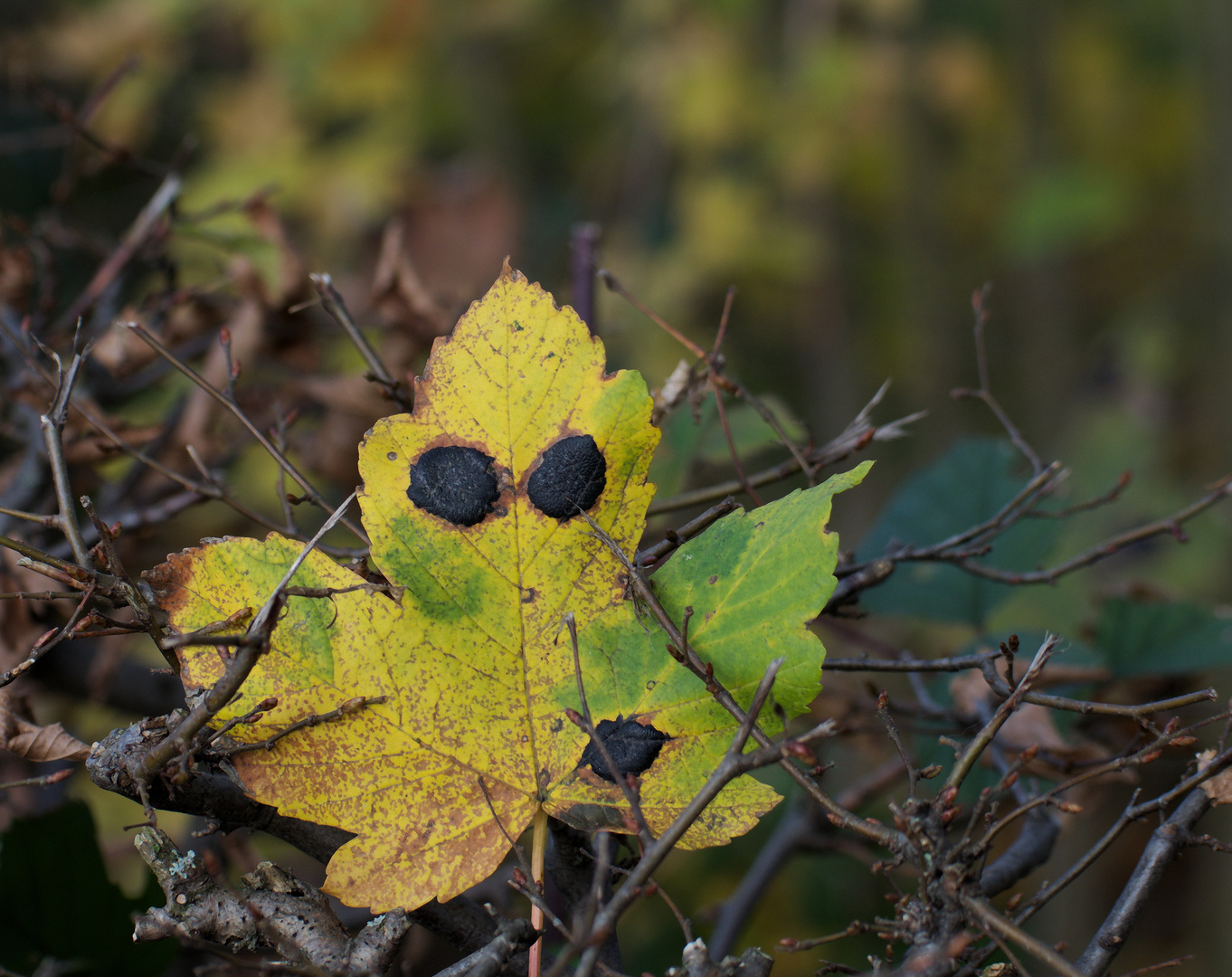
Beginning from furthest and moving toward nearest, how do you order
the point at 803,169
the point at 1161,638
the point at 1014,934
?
the point at 803,169
the point at 1161,638
the point at 1014,934

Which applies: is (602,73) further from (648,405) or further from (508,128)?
(648,405)

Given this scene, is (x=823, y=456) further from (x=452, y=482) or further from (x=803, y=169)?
(x=803, y=169)

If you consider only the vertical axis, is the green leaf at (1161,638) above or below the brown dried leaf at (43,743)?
below

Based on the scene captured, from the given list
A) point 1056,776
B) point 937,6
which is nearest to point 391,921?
point 1056,776

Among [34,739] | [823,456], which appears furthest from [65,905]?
[823,456]

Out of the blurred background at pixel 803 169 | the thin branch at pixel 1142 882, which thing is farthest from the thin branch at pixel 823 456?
the blurred background at pixel 803 169

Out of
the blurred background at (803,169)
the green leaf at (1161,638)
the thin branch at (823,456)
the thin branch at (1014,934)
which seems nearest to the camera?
the thin branch at (1014,934)

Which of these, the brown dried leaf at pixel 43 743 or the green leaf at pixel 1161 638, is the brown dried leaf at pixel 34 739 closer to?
the brown dried leaf at pixel 43 743

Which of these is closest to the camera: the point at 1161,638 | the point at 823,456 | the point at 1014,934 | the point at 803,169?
the point at 1014,934

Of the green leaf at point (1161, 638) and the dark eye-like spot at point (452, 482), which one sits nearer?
the dark eye-like spot at point (452, 482)
